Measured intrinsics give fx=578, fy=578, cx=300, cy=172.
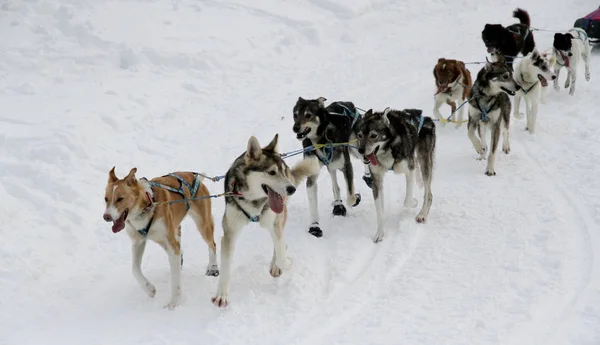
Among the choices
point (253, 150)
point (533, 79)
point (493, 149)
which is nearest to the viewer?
point (253, 150)

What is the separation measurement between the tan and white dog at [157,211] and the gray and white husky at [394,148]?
160 cm

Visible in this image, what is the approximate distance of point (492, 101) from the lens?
6.75 metres

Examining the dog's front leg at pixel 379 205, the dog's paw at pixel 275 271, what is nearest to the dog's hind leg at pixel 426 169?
the dog's front leg at pixel 379 205

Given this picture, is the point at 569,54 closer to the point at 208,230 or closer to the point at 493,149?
the point at 493,149

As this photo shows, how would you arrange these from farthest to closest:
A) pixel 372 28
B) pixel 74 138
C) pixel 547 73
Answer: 1. pixel 372 28
2. pixel 547 73
3. pixel 74 138

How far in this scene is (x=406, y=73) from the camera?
10328mm

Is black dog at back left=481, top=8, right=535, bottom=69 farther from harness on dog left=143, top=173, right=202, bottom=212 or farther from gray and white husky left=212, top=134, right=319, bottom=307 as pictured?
harness on dog left=143, top=173, right=202, bottom=212

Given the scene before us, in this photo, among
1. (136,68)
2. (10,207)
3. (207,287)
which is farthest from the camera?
(136,68)

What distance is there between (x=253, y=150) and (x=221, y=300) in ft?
3.92

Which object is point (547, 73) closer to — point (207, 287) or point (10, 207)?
point (207, 287)

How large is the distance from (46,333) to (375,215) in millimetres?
3231

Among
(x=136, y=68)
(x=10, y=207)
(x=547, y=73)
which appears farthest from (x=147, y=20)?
(x=547, y=73)

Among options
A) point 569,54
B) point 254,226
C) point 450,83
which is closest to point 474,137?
point 450,83

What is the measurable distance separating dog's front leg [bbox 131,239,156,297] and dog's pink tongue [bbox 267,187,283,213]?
1040 millimetres
